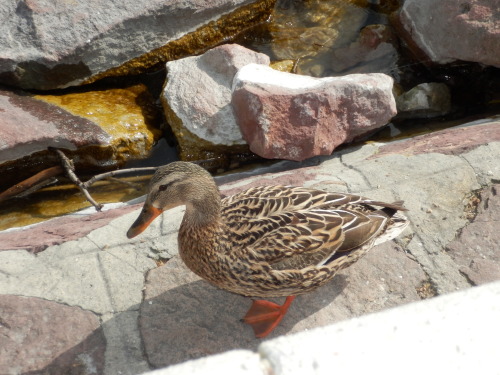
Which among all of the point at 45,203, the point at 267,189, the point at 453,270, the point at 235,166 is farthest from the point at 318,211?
the point at 45,203

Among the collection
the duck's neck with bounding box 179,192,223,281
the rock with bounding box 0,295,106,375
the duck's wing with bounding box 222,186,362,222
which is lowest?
the rock with bounding box 0,295,106,375

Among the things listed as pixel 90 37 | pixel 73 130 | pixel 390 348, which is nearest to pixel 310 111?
pixel 73 130

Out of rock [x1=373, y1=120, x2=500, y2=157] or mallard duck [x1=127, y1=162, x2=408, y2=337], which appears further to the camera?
rock [x1=373, y1=120, x2=500, y2=157]

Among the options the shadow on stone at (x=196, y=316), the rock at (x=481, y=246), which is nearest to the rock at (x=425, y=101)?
the rock at (x=481, y=246)

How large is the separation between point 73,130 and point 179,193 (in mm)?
2208

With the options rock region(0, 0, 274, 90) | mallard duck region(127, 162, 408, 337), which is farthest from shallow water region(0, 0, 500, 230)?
mallard duck region(127, 162, 408, 337)

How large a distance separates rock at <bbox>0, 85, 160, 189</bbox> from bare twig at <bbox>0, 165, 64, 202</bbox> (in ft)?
0.50

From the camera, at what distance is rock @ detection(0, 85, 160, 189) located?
4.83 m

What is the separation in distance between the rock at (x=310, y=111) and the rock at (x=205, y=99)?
353 millimetres

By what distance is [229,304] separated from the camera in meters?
3.36

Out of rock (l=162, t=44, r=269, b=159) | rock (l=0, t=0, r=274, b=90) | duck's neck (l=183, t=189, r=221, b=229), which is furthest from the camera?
rock (l=0, t=0, r=274, b=90)

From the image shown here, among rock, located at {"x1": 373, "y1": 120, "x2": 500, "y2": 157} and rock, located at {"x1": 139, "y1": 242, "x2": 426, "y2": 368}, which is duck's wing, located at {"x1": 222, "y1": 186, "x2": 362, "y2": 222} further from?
rock, located at {"x1": 373, "y1": 120, "x2": 500, "y2": 157}

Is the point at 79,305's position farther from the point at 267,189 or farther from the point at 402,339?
the point at 402,339

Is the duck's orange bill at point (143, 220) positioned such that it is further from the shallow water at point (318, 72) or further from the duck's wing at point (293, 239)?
the shallow water at point (318, 72)
